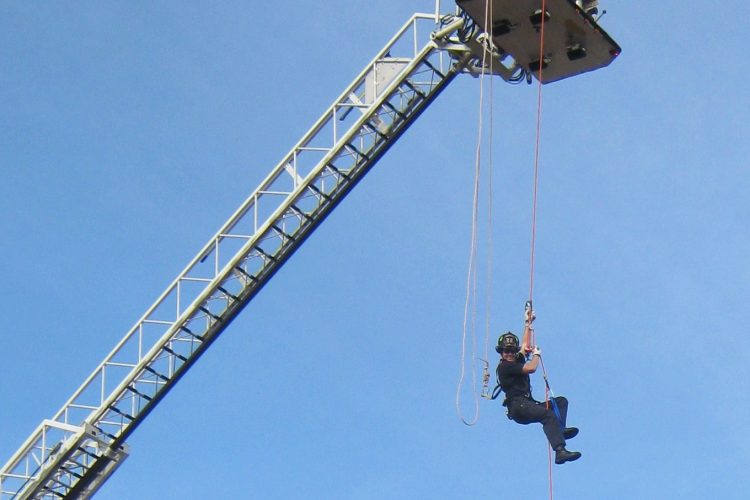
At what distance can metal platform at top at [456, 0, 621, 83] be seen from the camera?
81.5 feet

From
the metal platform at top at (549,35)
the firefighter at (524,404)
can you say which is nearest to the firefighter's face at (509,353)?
the firefighter at (524,404)

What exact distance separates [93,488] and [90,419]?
1364 mm

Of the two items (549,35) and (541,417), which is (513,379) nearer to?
(541,417)

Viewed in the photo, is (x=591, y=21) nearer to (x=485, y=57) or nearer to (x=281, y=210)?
(x=485, y=57)

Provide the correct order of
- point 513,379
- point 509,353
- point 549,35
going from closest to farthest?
1. point 509,353
2. point 513,379
3. point 549,35

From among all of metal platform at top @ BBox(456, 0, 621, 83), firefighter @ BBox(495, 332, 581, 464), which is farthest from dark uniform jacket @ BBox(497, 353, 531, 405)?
metal platform at top @ BBox(456, 0, 621, 83)

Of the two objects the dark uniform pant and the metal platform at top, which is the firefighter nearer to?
the dark uniform pant

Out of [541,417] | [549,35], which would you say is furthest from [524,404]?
[549,35]

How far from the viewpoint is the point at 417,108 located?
28.4 m

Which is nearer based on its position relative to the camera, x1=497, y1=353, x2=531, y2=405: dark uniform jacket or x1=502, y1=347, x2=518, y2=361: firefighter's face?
x1=502, y1=347, x2=518, y2=361: firefighter's face

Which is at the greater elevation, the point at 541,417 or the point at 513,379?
the point at 513,379

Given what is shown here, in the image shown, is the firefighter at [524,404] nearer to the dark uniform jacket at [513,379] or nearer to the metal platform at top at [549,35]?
A: the dark uniform jacket at [513,379]

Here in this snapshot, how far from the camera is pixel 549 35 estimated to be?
83.2 feet

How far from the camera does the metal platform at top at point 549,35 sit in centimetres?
2484
